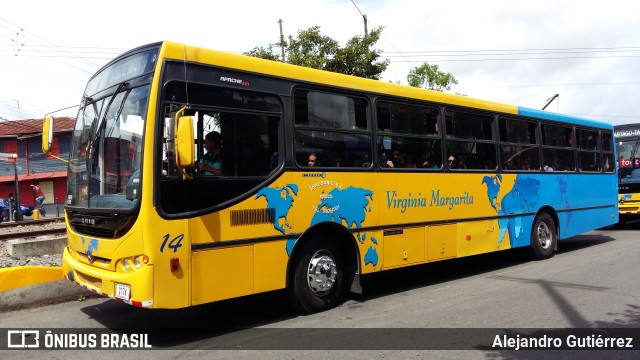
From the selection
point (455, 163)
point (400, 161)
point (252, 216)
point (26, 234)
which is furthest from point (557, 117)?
point (26, 234)

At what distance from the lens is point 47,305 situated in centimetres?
647

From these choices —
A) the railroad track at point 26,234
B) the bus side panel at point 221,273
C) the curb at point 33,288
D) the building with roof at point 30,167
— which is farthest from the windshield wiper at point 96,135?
the building with roof at point 30,167

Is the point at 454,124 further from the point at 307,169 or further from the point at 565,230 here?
the point at 565,230

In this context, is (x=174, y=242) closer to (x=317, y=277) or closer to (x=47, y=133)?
(x=317, y=277)

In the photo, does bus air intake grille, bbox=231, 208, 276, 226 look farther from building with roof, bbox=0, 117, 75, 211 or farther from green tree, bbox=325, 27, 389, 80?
building with roof, bbox=0, 117, 75, 211

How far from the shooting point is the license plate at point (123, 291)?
4578mm

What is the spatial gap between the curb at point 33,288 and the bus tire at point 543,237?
26.7 ft

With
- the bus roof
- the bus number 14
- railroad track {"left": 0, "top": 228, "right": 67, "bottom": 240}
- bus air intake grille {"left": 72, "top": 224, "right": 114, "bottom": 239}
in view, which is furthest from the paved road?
railroad track {"left": 0, "top": 228, "right": 67, "bottom": 240}

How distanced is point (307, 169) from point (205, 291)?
1873mm

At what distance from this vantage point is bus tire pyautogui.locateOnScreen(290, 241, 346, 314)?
5.77 m

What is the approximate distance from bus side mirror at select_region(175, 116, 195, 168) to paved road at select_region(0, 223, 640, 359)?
1.86 metres

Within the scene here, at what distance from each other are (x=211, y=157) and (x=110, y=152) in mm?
1048

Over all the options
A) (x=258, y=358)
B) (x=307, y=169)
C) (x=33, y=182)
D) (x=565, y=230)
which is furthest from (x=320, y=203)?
(x=33, y=182)

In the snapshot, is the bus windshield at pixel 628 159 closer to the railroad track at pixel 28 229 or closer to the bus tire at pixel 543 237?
the bus tire at pixel 543 237
